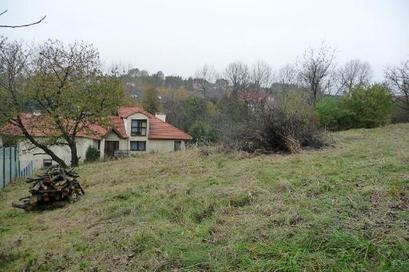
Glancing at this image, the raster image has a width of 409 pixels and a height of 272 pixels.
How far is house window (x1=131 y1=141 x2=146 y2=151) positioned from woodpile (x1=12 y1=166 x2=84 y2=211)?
2536 cm

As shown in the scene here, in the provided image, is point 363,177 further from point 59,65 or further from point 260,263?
point 59,65

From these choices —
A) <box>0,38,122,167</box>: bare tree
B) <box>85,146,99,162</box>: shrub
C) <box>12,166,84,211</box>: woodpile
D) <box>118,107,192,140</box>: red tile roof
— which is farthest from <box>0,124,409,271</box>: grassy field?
<box>118,107,192,140</box>: red tile roof

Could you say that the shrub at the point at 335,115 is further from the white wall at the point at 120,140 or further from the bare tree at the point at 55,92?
the white wall at the point at 120,140

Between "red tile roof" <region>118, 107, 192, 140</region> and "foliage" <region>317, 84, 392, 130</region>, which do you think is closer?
"foliage" <region>317, 84, 392, 130</region>

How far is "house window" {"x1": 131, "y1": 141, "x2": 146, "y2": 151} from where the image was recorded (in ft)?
111

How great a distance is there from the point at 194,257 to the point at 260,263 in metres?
0.72

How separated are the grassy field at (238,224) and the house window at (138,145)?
25382 mm

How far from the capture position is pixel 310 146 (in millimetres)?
11008

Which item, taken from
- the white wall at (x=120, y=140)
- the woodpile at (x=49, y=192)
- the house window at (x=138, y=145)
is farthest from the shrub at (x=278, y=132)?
the house window at (x=138, y=145)

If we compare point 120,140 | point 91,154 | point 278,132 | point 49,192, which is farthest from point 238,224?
point 120,140

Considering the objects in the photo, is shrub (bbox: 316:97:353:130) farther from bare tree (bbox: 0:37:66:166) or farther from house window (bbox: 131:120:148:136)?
house window (bbox: 131:120:148:136)

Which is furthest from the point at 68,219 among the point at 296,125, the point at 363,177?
the point at 296,125

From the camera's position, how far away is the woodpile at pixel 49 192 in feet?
26.6

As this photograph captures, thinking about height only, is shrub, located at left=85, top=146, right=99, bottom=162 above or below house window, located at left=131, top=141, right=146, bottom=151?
below
